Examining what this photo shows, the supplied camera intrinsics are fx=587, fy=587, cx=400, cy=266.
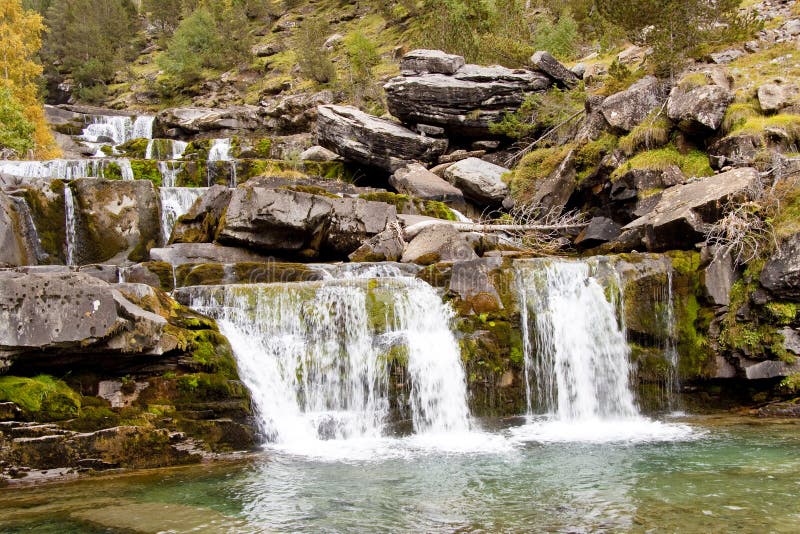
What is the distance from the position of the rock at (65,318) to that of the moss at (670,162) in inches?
549

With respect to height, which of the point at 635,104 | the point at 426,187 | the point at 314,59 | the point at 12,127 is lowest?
the point at 426,187

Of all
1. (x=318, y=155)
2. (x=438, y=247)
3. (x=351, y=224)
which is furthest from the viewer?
(x=318, y=155)

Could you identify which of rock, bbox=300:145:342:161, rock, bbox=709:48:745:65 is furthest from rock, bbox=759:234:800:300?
rock, bbox=300:145:342:161

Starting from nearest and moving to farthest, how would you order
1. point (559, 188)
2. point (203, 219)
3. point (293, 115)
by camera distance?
point (203, 219) < point (559, 188) < point (293, 115)

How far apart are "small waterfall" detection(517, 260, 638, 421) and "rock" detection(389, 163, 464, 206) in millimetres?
10330

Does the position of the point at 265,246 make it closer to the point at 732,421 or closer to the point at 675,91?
the point at 732,421

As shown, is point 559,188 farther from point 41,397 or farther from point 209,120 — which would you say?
point 209,120

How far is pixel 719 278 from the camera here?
12328 mm

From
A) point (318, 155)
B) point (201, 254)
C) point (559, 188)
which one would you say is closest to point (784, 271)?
point (559, 188)

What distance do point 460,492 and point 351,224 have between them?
10531 millimetres

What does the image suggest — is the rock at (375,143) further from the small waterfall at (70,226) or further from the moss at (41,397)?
the moss at (41,397)

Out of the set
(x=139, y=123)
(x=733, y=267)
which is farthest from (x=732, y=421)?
(x=139, y=123)

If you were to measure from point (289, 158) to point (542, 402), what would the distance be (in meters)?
19.0

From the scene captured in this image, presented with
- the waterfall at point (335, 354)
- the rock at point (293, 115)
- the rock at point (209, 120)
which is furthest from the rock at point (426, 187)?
the rock at point (209, 120)
